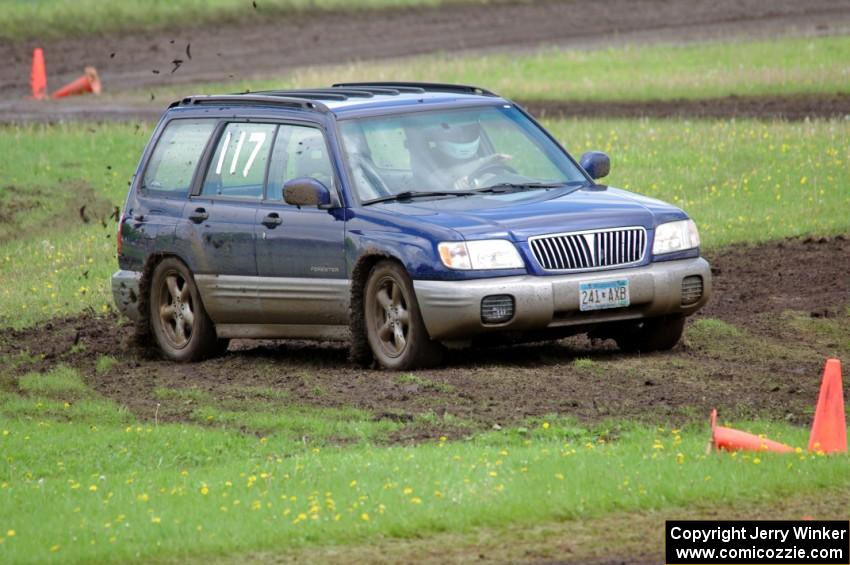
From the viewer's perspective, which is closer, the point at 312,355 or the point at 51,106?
the point at 312,355

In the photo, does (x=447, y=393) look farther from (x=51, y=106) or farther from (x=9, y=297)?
(x=51, y=106)

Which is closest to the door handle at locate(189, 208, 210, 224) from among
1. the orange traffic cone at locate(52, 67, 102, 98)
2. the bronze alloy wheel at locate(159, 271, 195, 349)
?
the bronze alloy wheel at locate(159, 271, 195, 349)

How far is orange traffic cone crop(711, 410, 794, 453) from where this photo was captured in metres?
9.60

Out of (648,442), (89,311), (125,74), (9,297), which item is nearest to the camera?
(648,442)

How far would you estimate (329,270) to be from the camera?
13.2 metres

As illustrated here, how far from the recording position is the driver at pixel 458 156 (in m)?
13.3

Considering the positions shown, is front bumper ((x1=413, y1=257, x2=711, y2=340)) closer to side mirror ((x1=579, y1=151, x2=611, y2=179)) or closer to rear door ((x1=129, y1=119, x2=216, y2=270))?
side mirror ((x1=579, y1=151, x2=611, y2=179))

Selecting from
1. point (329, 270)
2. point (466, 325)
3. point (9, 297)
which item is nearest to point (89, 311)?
point (9, 297)

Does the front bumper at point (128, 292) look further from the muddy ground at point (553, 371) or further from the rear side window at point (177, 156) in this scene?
the rear side window at point (177, 156)

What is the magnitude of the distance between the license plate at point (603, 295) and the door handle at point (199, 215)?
10.3ft

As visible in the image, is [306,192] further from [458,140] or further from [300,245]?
[458,140]

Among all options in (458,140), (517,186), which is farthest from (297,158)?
(517,186)

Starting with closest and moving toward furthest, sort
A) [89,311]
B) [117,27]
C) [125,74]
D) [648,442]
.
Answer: [648,442], [89,311], [125,74], [117,27]

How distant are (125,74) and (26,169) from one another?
14225 mm
